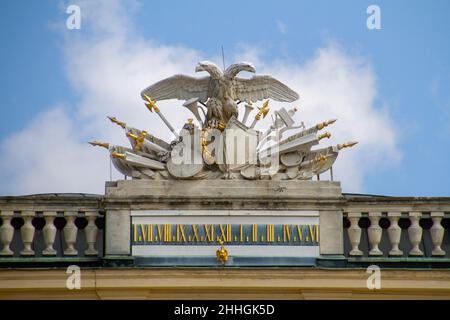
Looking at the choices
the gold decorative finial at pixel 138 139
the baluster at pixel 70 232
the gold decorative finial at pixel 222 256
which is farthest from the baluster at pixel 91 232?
the gold decorative finial at pixel 222 256

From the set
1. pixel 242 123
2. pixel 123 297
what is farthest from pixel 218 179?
pixel 123 297

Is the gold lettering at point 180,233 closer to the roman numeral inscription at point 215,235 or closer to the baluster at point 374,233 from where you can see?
the roman numeral inscription at point 215,235

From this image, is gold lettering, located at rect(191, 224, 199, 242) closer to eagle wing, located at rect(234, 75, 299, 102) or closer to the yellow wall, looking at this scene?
the yellow wall

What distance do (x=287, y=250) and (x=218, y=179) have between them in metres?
1.42

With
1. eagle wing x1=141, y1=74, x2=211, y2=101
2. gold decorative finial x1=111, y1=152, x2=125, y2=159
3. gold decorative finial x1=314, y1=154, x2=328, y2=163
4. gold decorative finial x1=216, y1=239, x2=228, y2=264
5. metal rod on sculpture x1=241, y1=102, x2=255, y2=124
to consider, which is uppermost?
eagle wing x1=141, y1=74, x2=211, y2=101

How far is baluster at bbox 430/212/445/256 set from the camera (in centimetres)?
1811

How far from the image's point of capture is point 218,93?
1888cm

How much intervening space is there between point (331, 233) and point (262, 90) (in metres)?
2.50

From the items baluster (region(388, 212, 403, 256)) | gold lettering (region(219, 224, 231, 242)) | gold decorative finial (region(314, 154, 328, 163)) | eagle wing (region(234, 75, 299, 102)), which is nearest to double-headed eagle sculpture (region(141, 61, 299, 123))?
eagle wing (region(234, 75, 299, 102))

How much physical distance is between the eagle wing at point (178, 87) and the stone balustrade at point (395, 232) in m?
2.87

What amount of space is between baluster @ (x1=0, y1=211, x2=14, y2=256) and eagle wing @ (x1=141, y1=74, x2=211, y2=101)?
2819mm

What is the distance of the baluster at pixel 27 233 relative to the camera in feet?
59.1

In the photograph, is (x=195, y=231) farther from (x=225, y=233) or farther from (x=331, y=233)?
(x=331, y=233)
